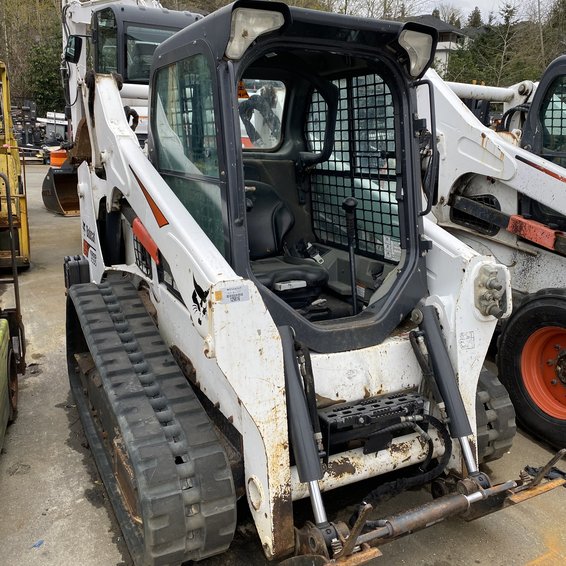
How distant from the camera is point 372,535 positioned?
7.31ft

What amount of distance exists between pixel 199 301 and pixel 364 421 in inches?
34.0

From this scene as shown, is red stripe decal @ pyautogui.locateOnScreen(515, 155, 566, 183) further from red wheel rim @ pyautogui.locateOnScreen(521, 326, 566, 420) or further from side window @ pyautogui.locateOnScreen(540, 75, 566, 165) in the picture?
red wheel rim @ pyautogui.locateOnScreen(521, 326, 566, 420)

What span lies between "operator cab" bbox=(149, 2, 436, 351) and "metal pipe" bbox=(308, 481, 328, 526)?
618 mm

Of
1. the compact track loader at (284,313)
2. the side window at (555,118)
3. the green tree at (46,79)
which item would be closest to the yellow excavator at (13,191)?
the compact track loader at (284,313)

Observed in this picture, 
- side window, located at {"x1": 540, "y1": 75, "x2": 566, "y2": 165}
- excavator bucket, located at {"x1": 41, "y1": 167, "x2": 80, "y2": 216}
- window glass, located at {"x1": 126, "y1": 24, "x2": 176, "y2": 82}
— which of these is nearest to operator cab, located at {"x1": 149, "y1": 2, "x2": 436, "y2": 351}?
side window, located at {"x1": 540, "y1": 75, "x2": 566, "y2": 165}

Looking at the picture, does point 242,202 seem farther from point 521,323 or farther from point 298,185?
point 521,323

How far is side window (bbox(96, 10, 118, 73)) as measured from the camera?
7477 millimetres

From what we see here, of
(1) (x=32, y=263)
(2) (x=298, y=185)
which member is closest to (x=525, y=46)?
(1) (x=32, y=263)

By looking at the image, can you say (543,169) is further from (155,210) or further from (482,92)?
(155,210)

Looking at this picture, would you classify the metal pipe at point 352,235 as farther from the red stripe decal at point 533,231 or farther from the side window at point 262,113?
the red stripe decal at point 533,231

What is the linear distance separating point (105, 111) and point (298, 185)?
1.25 meters

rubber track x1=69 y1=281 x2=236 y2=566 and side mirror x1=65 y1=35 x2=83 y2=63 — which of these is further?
side mirror x1=65 y1=35 x2=83 y2=63

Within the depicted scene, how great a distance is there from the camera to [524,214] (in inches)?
183

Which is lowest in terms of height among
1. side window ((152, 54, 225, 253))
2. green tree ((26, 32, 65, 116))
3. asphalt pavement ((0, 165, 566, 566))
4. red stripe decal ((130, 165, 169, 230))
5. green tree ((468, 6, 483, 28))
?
asphalt pavement ((0, 165, 566, 566))
